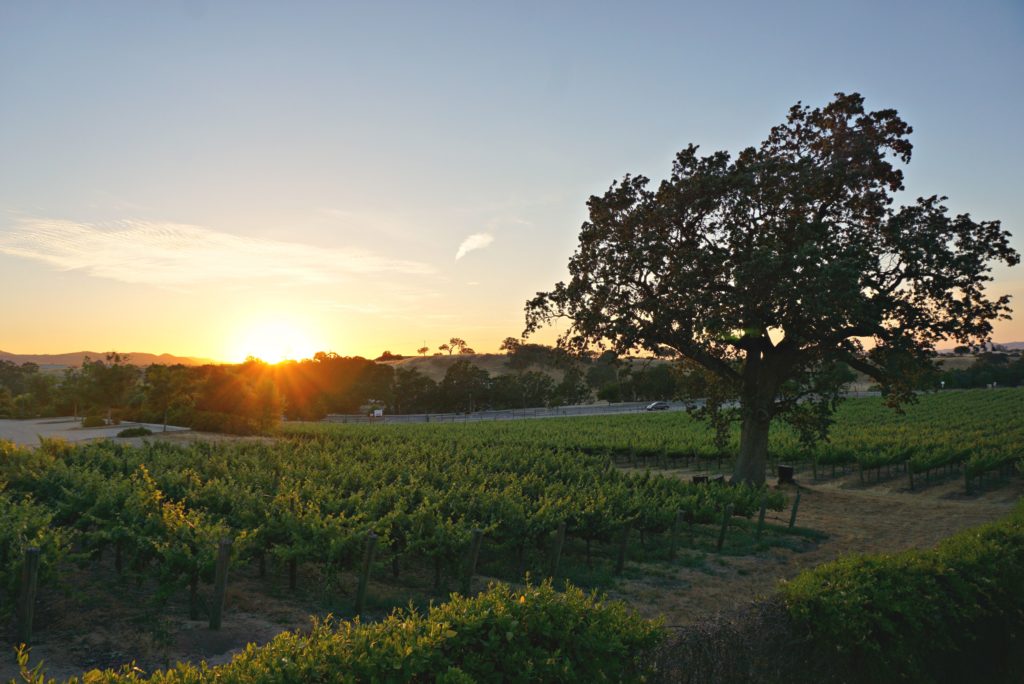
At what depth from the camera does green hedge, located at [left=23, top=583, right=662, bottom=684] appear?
18.3 feet

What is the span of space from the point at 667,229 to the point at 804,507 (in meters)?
12.9

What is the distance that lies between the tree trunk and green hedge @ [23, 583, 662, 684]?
21.8m

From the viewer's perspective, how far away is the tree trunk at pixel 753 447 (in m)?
26.9

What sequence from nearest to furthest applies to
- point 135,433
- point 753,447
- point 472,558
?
point 472,558
point 753,447
point 135,433

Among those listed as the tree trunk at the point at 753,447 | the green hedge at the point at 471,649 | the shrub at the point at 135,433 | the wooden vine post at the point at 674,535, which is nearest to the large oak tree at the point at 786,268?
the tree trunk at the point at 753,447

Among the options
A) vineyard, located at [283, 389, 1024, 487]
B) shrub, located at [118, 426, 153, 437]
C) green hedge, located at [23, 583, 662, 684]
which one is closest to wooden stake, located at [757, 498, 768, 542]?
vineyard, located at [283, 389, 1024, 487]

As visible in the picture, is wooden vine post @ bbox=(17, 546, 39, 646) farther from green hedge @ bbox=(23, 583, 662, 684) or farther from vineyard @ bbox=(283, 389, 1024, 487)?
vineyard @ bbox=(283, 389, 1024, 487)

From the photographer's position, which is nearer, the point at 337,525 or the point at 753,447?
the point at 337,525

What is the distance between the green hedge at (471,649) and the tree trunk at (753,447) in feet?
71.5

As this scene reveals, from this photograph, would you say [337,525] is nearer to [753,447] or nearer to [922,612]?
[922,612]

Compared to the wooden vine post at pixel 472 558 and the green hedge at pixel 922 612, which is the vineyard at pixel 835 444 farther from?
the wooden vine post at pixel 472 558

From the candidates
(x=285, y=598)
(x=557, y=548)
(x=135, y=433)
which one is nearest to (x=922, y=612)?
(x=557, y=548)

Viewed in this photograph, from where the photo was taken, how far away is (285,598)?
12.1 metres

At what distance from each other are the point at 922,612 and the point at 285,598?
10.7 metres
